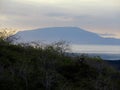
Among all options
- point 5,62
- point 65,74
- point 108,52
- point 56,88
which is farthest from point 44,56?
point 108,52

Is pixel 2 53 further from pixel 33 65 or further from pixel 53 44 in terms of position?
pixel 53 44

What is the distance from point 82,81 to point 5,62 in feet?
13.2

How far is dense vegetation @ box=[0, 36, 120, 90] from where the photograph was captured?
849 inches

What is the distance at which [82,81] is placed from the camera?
24.5m

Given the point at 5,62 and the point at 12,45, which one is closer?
Result: the point at 5,62

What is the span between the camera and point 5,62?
23.8m

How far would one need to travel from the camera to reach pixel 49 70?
23.8m

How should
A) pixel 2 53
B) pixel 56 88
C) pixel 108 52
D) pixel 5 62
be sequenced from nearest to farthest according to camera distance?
pixel 56 88 → pixel 5 62 → pixel 2 53 → pixel 108 52

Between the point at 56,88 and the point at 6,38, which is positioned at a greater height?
the point at 6,38

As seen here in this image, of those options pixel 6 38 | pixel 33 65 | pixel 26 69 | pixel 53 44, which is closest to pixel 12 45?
pixel 6 38

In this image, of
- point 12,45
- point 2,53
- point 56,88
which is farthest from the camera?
point 12,45

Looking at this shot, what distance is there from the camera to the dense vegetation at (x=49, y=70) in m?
21.6

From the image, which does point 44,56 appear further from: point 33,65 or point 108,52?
point 108,52

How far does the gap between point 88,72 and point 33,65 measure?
3.18 meters
